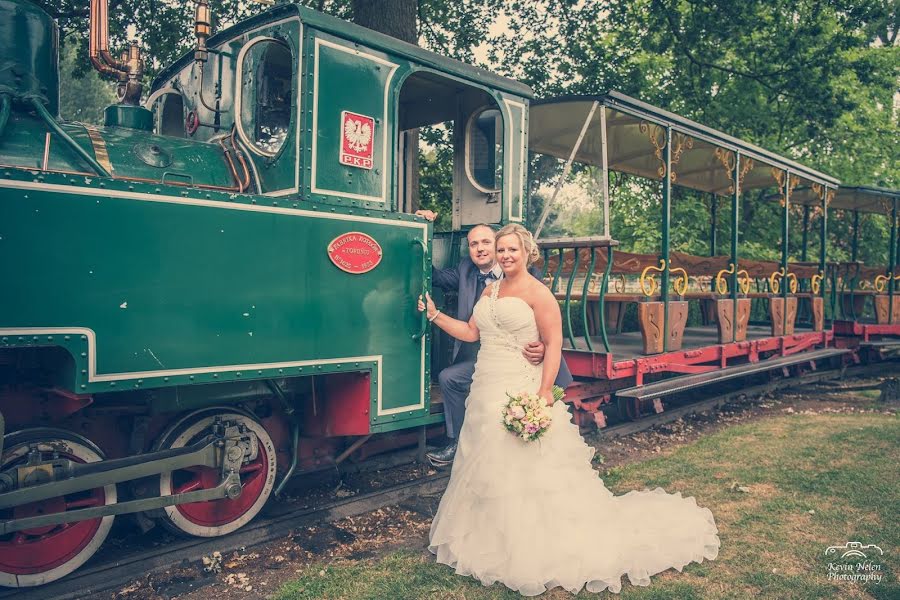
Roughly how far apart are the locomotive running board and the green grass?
58 cm

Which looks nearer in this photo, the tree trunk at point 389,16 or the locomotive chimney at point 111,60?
the locomotive chimney at point 111,60

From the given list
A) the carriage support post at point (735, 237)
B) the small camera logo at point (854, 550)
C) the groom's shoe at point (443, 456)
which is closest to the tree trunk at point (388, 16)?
the carriage support post at point (735, 237)

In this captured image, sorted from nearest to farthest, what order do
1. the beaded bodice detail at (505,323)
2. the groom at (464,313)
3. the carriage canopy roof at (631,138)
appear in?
1. the beaded bodice detail at (505,323)
2. the groom at (464,313)
3. the carriage canopy roof at (631,138)

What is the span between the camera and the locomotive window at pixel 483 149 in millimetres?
5234

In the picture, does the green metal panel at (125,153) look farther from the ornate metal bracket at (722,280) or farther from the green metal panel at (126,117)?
the ornate metal bracket at (722,280)

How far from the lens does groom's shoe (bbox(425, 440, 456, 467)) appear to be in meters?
4.77

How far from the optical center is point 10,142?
3.43m

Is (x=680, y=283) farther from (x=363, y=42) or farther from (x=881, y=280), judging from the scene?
(x=881, y=280)

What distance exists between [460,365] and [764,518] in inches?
89.6

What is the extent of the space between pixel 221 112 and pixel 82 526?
2636 millimetres

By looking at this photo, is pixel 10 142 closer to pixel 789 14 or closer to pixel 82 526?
pixel 82 526

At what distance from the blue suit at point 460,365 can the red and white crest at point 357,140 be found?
99 centimetres

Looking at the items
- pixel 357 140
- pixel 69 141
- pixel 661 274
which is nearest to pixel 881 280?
pixel 661 274

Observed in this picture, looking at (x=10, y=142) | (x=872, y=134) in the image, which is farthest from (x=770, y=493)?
(x=872, y=134)
